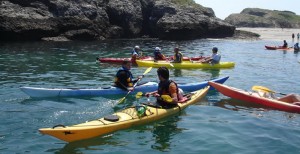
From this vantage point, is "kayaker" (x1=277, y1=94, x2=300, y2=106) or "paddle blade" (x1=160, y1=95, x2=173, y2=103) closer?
"paddle blade" (x1=160, y1=95, x2=173, y2=103)

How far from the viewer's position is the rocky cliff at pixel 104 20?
3716cm

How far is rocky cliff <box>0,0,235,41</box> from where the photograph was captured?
122 ft

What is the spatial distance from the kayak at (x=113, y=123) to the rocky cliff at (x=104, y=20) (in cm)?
2953

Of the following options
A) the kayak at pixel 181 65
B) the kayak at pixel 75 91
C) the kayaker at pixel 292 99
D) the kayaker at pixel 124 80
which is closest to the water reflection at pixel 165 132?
the kayaker at pixel 124 80

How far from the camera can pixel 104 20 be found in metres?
42.7

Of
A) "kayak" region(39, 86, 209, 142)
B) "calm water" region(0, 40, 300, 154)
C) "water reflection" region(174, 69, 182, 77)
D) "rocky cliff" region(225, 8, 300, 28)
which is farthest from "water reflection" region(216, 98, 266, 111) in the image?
"rocky cliff" region(225, 8, 300, 28)

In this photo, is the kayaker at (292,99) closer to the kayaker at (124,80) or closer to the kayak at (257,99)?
the kayak at (257,99)

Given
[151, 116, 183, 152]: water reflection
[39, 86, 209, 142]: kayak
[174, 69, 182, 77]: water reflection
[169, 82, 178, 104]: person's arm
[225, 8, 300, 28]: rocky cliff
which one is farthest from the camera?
[225, 8, 300, 28]: rocky cliff

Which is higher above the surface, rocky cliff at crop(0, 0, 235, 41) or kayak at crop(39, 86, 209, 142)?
rocky cliff at crop(0, 0, 235, 41)

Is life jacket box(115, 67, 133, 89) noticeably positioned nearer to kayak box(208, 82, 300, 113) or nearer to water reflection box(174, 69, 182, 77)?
kayak box(208, 82, 300, 113)

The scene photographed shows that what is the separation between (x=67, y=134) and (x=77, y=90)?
529 cm

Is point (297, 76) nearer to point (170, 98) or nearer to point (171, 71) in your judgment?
point (171, 71)

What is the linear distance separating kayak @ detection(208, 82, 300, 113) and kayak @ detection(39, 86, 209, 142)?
2.26 meters

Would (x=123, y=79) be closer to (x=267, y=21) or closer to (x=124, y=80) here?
(x=124, y=80)
